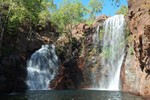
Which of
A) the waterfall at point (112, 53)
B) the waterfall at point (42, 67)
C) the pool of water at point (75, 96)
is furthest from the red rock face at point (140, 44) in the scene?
the waterfall at point (42, 67)

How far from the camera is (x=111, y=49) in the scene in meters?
45.8

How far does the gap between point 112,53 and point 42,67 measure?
36.8 feet

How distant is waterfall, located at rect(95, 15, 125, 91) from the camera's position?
43.4 metres

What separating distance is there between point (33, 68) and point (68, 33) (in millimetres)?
10309

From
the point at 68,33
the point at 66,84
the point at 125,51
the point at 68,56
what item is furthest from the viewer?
the point at 68,33

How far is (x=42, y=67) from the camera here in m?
47.3

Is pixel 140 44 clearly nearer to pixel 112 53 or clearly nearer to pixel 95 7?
pixel 112 53

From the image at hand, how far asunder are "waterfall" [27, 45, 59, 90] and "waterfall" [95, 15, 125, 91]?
7872mm

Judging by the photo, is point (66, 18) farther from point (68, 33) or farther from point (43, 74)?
point (43, 74)

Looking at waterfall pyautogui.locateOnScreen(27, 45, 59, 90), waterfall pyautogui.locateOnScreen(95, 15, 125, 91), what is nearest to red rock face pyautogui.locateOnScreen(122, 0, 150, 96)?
waterfall pyautogui.locateOnScreen(95, 15, 125, 91)

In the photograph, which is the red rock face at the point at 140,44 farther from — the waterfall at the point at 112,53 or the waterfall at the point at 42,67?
the waterfall at the point at 42,67

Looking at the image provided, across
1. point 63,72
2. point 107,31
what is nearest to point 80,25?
point 107,31

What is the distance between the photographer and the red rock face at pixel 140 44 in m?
28.3

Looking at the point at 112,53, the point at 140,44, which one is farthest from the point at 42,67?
Result: the point at 140,44
